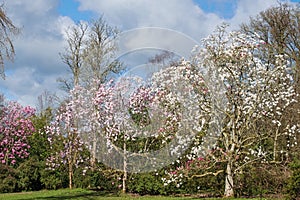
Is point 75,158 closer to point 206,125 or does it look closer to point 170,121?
point 170,121

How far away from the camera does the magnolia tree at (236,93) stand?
1059cm

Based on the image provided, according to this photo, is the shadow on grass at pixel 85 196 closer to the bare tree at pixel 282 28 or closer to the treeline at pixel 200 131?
the treeline at pixel 200 131

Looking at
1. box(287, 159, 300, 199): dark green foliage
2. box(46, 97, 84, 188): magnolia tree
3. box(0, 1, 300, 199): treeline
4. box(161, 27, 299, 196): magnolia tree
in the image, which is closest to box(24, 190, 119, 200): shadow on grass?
box(0, 1, 300, 199): treeline

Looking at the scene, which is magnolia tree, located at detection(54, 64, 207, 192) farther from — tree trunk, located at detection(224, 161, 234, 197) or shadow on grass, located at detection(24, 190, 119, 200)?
tree trunk, located at detection(224, 161, 234, 197)

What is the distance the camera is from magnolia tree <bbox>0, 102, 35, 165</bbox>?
1709 cm

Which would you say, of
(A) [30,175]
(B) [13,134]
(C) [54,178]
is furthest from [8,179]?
(B) [13,134]

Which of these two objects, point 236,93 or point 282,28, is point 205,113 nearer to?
point 236,93

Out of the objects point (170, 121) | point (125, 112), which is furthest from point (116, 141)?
point (170, 121)

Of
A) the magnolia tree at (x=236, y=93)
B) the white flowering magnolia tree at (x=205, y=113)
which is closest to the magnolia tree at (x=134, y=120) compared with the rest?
the white flowering magnolia tree at (x=205, y=113)

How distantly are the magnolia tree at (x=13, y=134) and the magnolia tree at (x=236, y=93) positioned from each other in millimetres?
8646

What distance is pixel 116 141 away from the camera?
13.1 metres

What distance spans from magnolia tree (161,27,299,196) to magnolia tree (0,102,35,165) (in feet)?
28.4

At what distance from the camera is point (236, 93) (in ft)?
35.3

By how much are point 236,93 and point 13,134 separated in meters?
10.8
